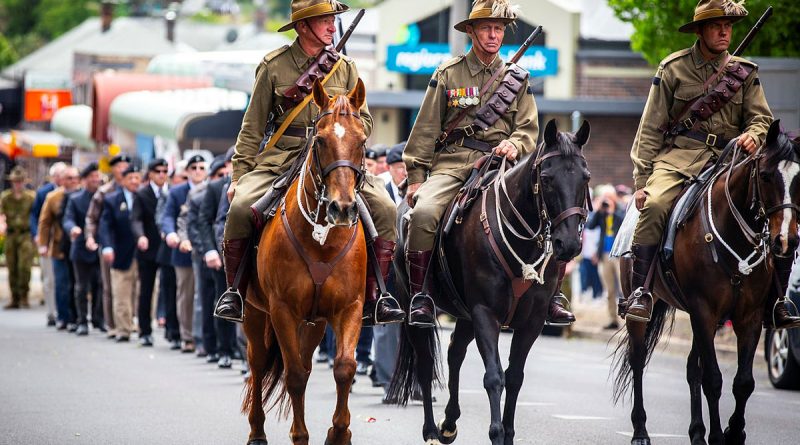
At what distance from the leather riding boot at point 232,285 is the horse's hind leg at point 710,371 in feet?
10.1

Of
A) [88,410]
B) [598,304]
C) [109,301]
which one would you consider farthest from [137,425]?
[598,304]

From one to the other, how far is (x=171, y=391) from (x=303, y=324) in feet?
15.3

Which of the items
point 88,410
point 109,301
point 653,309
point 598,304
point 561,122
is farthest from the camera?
point 561,122

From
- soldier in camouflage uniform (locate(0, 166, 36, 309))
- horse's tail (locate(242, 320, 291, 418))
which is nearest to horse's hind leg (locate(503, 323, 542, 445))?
horse's tail (locate(242, 320, 291, 418))

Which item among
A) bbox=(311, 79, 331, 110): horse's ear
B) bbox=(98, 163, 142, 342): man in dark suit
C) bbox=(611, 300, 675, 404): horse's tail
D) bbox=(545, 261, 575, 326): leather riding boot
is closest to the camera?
bbox=(311, 79, 331, 110): horse's ear

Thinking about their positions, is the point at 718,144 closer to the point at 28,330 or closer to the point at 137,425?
the point at 137,425

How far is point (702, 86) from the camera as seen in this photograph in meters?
10.2

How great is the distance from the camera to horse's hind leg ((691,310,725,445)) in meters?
9.44

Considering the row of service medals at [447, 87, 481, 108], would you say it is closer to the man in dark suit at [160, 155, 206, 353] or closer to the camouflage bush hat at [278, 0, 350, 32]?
the camouflage bush hat at [278, 0, 350, 32]

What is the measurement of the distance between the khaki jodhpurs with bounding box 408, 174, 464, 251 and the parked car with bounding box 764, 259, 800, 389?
15.5 ft

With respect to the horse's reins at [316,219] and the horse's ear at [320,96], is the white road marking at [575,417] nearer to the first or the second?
the horse's reins at [316,219]

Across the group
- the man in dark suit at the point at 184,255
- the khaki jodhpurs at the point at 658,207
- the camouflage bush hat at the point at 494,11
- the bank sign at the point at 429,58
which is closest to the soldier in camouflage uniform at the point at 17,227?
the man in dark suit at the point at 184,255

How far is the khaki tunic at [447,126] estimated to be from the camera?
10.2 metres

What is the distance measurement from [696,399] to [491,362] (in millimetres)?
1834
